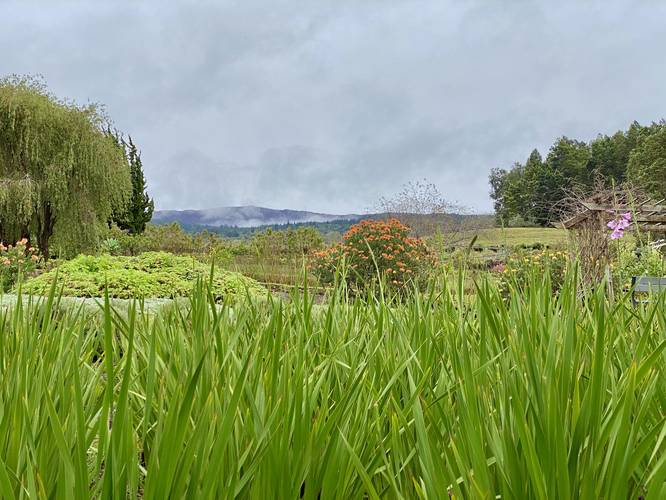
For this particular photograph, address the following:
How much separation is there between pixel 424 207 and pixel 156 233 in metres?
14.7

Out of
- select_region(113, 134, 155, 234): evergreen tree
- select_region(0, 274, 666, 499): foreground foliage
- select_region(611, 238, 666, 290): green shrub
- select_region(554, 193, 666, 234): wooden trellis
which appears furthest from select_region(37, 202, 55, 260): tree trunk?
select_region(0, 274, 666, 499): foreground foliage

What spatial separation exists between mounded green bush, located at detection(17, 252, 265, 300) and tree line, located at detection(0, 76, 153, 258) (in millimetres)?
11185

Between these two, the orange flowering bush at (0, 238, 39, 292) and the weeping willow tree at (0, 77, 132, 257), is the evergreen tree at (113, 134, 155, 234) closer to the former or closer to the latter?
the weeping willow tree at (0, 77, 132, 257)

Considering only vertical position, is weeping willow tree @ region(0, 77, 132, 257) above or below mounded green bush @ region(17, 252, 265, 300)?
above

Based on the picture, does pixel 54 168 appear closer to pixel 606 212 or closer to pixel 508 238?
pixel 606 212

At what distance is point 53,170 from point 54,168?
0.28 feet

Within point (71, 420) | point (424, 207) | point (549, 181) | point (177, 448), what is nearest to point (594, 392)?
point (177, 448)

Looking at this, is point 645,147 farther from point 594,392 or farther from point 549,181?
point 594,392

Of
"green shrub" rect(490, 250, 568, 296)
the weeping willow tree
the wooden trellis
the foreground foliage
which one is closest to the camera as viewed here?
the foreground foliage

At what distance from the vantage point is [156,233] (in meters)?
28.4

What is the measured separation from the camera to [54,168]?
18.7 m

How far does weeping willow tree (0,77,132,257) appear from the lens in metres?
18.6

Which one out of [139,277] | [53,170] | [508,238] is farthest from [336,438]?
[53,170]

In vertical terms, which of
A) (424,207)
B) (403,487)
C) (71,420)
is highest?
(424,207)
